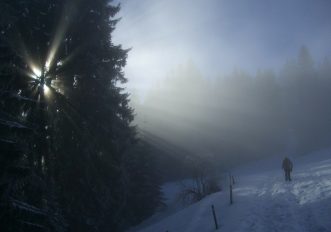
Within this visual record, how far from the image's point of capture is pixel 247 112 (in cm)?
8338

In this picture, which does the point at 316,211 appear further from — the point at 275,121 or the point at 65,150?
the point at 275,121

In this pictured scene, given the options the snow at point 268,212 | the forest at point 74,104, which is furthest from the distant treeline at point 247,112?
the forest at point 74,104

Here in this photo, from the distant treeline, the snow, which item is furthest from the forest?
the distant treeline

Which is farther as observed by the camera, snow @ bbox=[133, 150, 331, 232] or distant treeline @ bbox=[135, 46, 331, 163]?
distant treeline @ bbox=[135, 46, 331, 163]

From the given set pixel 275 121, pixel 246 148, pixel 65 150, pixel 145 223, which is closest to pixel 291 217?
pixel 65 150

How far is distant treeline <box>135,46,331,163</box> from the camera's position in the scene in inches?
2945

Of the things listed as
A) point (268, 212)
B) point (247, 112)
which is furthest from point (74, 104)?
point (247, 112)

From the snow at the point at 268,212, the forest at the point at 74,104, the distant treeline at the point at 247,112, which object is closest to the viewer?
the snow at the point at 268,212

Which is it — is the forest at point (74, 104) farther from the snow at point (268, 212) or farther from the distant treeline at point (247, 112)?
the distant treeline at point (247, 112)

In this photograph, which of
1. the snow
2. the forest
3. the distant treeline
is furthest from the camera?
the distant treeline

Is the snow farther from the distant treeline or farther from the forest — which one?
the distant treeline

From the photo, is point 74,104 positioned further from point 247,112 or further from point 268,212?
point 247,112

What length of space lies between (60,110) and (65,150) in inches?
74.1

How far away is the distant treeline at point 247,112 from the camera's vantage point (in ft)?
245
